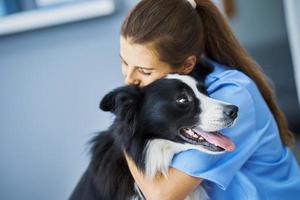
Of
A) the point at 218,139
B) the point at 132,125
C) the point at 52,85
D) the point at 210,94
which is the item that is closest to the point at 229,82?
the point at 210,94

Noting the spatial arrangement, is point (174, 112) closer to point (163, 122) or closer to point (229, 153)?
point (163, 122)

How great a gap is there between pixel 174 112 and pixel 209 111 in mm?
92

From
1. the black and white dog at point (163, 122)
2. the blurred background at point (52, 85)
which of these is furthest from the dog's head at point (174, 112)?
the blurred background at point (52, 85)

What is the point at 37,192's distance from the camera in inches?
89.6

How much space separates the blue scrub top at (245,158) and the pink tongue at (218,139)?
4 cm

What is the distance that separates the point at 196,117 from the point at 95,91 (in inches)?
42.0

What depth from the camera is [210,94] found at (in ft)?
4.17

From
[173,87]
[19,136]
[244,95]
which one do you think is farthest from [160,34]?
[19,136]

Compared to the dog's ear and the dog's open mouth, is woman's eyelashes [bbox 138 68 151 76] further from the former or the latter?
the dog's open mouth

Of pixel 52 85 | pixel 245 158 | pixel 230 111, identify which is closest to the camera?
pixel 230 111

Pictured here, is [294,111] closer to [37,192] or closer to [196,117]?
[37,192]

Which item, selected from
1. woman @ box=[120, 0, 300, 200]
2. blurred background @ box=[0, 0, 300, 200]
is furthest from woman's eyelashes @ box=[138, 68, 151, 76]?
blurred background @ box=[0, 0, 300, 200]

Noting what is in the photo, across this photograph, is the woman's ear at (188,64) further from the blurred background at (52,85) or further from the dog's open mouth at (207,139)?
the blurred background at (52,85)

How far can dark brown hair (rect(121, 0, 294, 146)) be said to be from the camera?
1.25 m
